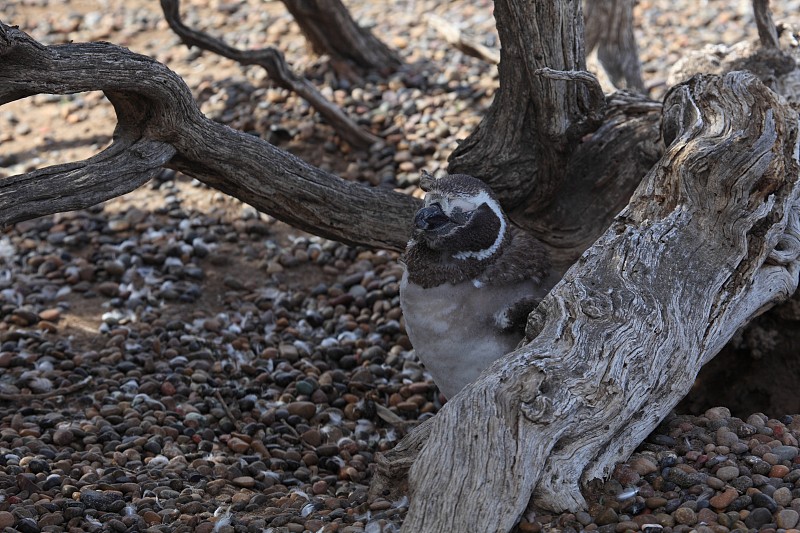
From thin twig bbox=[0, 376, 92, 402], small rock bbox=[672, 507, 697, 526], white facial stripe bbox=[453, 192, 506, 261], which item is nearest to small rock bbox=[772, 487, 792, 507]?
small rock bbox=[672, 507, 697, 526]

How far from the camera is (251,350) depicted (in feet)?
20.5

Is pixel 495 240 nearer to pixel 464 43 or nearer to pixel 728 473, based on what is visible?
pixel 728 473

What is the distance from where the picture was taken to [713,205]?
14.6ft

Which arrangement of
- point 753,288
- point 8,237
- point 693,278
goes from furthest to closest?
point 8,237 → point 753,288 → point 693,278

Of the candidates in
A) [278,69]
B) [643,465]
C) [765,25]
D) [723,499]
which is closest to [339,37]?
[278,69]

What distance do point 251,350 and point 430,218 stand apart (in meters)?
2.12

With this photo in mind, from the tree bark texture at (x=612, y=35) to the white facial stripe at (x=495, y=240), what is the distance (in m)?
3.23

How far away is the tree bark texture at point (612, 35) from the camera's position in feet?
25.2

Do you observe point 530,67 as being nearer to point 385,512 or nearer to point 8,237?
point 385,512

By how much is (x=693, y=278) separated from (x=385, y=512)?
5.29ft

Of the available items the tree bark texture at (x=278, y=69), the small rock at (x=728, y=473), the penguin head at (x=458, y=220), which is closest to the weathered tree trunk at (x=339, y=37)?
the tree bark texture at (x=278, y=69)

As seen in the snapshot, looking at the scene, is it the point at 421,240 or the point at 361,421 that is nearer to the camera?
the point at 421,240

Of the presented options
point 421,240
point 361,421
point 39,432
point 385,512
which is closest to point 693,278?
point 421,240

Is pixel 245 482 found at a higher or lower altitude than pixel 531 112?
lower
